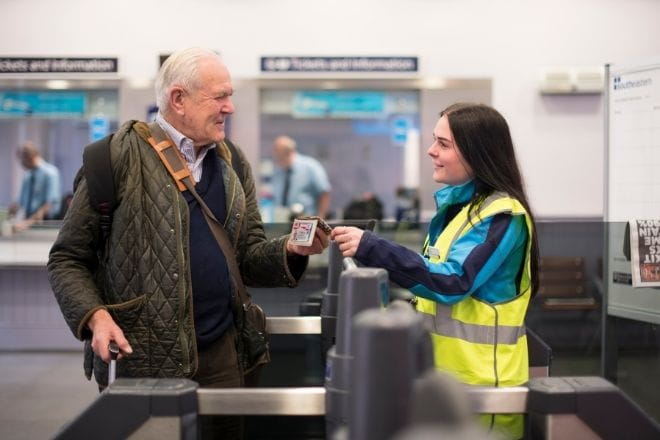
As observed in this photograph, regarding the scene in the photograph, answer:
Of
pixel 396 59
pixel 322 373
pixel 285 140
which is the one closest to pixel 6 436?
pixel 322 373

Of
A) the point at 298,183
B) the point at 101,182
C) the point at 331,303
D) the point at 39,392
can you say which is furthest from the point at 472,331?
the point at 298,183

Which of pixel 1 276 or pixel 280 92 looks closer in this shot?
pixel 1 276

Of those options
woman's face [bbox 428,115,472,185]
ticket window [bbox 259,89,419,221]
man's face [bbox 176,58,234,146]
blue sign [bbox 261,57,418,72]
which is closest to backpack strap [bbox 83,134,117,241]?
man's face [bbox 176,58,234,146]

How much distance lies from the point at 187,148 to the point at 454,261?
840 mm

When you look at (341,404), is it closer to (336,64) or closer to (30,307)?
(30,307)

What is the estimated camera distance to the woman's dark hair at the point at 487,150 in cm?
194

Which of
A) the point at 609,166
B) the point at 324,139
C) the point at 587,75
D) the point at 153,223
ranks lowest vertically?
the point at 153,223

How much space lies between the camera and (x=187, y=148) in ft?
7.31

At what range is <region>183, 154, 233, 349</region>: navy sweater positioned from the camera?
213 centimetres

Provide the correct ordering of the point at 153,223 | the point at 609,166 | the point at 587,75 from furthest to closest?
1. the point at 587,75
2. the point at 609,166
3. the point at 153,223

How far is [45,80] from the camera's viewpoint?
742 cm

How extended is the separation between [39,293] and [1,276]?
203mm

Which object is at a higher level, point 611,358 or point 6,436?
point 611,358

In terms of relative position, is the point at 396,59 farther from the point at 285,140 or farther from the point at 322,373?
A: the point at 322,373
